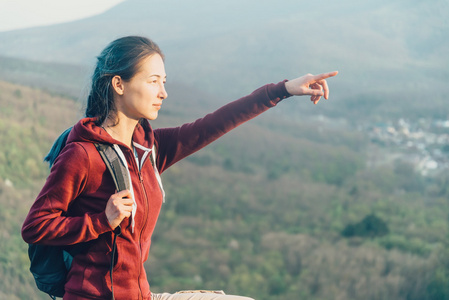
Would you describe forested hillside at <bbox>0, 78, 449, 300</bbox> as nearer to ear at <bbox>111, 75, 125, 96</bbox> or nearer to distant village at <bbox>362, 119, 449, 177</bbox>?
distant village at <bbox>362, 119, 449, 177</bbox>

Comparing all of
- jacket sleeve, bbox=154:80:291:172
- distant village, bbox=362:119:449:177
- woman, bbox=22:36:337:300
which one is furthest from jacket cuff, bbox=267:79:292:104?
distant village, bbox=362:119:449:177

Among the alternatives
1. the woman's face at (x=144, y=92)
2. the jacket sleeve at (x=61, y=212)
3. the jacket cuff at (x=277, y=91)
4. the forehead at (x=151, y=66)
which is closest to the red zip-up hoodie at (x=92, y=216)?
the jacket sleeve at (x=61, y=212)

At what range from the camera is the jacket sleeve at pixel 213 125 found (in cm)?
218

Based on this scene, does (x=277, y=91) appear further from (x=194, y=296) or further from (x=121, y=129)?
(x=194, y=296)

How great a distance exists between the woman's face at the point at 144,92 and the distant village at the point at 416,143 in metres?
39.6

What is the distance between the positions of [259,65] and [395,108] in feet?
46.3

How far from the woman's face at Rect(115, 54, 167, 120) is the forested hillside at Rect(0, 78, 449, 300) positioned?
19.5 feet

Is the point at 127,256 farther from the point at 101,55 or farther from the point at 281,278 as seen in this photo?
the point at 281,278

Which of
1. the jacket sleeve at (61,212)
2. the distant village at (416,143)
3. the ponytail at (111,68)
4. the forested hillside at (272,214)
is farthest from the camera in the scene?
the distant village at (416,143)

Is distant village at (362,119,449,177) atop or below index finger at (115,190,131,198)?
below

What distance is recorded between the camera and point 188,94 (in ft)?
131

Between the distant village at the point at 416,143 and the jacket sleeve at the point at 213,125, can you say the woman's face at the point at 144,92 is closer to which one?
the jacket sleeve at the point at 213,125

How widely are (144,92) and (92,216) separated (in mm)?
456

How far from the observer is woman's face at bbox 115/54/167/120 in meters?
1.92
